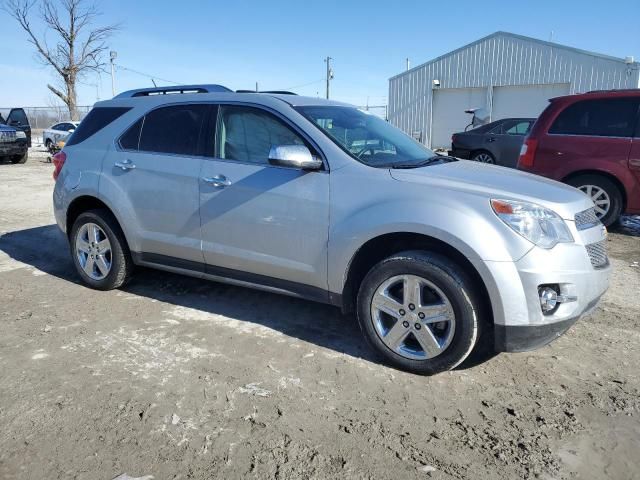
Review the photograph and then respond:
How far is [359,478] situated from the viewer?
2316 millimetres

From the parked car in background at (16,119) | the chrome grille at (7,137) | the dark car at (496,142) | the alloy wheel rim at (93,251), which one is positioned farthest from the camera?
the parked car in background at (16,119)

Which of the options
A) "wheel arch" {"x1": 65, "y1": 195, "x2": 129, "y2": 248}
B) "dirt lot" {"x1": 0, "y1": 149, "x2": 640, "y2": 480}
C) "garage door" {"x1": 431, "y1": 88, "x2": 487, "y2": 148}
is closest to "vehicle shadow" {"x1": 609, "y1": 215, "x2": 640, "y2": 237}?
"dirt lot" {"x1": 0, "y1": 149, "x2": 640, "y2": 480}

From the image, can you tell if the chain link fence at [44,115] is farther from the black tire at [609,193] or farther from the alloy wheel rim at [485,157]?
the black tire at [609,193]

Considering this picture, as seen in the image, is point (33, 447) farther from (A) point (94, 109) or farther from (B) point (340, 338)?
(A) point (94, 109)

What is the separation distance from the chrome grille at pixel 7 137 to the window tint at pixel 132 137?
1500 cm

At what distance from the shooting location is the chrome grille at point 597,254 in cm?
310

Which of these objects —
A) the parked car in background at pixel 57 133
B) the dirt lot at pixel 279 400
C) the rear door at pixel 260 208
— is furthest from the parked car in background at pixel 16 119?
the rear door at pixel 260 208

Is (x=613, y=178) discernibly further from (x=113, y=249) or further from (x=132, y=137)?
(x=113, y=249)

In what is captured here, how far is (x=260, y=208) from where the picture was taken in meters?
3.65

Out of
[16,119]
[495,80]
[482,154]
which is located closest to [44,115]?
[16,119]

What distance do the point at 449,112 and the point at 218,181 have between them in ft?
71.6

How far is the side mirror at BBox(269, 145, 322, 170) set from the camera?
3.32 metres

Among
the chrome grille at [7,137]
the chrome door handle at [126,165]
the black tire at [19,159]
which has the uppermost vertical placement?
the chrome grille at [7,137]

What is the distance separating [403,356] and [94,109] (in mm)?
3701
